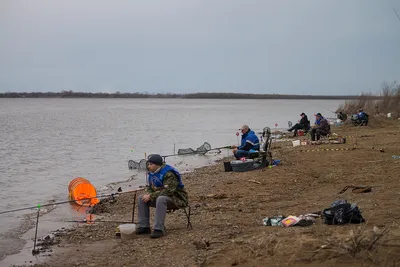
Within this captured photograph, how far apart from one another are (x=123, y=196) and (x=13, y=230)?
3078 mm

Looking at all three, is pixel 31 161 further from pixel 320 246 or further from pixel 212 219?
pixel 320 246

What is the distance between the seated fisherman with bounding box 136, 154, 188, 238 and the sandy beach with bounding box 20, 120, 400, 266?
224 mm

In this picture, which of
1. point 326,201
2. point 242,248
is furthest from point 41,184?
point 242,248

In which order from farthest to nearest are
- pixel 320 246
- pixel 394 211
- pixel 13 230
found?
1. pixel 13 230
2. pixel 394 211
3. pixel 320 246

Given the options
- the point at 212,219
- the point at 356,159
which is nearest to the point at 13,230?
the point at 212,219

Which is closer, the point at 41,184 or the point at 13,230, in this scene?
the point at 13,230

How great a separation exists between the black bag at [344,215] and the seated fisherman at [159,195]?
2041 mm

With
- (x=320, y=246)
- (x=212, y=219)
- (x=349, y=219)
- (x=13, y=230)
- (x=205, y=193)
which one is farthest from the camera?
(x=205, y=193)

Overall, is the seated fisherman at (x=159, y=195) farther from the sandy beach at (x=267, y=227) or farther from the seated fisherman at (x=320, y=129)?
the seated fisherman at (x=320, y=129)

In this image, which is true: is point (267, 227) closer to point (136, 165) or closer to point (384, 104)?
point (136, 165)

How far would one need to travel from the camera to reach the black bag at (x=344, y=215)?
602cm

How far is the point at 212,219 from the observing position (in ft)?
24.9

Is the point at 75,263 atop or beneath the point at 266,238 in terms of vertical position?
beneath

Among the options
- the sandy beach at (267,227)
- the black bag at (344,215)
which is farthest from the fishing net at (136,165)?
the black bag at (344,215)
